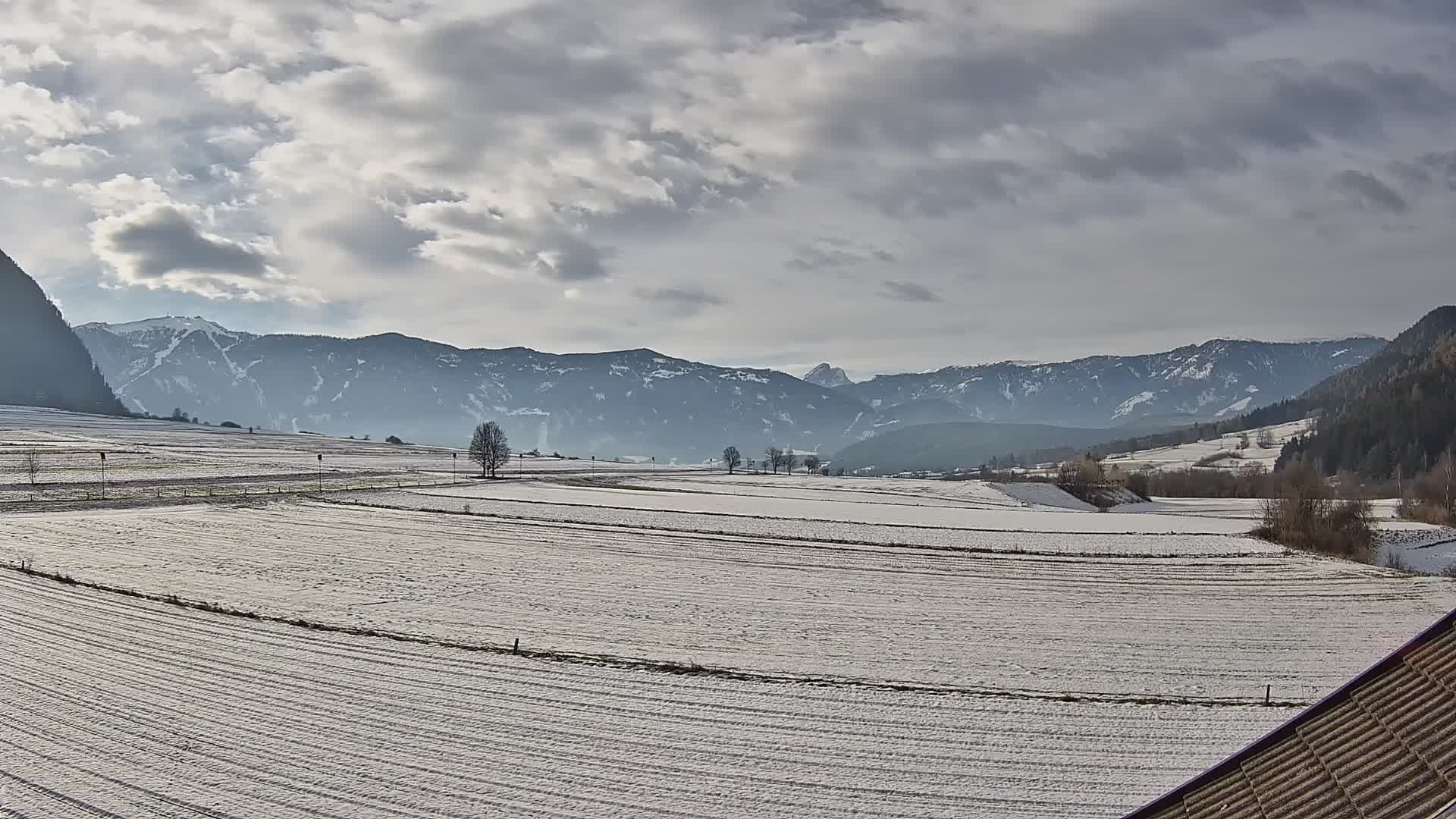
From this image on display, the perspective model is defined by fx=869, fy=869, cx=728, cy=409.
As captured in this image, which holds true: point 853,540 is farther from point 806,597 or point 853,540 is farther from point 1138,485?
point 1138,485

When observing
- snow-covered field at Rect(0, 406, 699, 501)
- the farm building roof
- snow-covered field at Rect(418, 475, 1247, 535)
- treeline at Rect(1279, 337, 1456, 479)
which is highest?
treeline at Rect(1279, 337, 1456, 479)

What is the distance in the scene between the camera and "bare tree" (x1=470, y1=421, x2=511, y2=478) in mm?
107875

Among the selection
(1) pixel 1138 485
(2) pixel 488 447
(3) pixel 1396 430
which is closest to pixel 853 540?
(2) pixel 488 447

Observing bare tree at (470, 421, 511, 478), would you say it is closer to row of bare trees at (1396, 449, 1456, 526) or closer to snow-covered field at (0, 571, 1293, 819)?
snow-covered field at (0, 571, 1293, 819)

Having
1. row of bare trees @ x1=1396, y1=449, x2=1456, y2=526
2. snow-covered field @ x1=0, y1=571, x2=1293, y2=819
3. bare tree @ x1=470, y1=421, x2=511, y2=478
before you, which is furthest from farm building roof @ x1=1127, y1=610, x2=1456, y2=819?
bare tree @ x1=470, y1=421, x2=511, y2=478

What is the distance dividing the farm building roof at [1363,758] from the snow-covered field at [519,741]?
24.8 feet

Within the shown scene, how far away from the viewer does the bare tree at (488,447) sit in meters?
108

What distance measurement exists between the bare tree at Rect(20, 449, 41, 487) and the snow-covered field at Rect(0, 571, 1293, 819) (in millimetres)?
63777

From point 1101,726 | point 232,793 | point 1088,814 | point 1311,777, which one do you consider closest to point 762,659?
point 1101,726

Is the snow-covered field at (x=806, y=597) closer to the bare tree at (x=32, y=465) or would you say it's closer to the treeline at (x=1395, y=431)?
the bare tree at (x=32, y=465)

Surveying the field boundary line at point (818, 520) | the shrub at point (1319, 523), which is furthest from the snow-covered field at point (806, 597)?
the field boundary line at point (818, 520)

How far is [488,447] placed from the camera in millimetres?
110750

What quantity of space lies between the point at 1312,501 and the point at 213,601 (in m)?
64.9

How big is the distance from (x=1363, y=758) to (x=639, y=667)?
17985 millimetres
